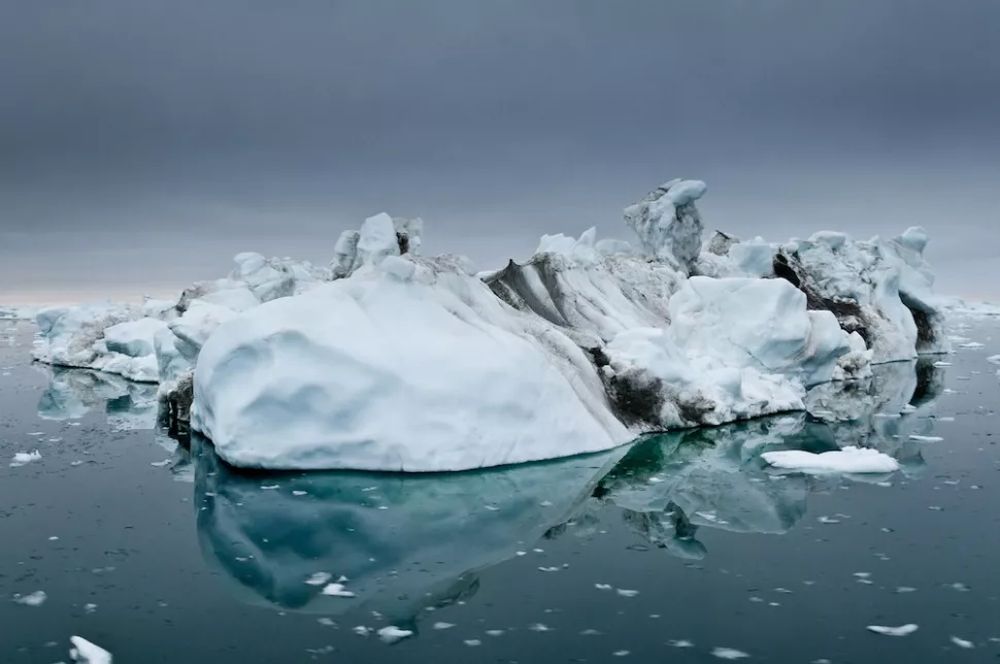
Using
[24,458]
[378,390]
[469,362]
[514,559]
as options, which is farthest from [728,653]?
[24,458]

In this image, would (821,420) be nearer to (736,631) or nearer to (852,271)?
(736,631)

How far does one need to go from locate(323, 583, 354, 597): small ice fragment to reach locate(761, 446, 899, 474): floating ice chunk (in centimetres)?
777

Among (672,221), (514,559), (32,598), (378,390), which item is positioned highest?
(672,221)

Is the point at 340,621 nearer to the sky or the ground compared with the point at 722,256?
nearer to the ground

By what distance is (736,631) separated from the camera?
21.6 feet

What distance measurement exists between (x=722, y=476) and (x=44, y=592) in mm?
9113

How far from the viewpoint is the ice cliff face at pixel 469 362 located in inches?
490

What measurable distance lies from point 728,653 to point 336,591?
363 centimetres

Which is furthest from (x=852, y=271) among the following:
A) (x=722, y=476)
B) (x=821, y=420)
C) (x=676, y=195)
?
(x=722, y=476)

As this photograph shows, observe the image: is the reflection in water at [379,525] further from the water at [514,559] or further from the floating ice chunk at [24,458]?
the floating ice chunk at [24,458]

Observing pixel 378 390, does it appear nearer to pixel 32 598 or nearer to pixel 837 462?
pixel 32 598

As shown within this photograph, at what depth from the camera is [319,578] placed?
8.07 meters

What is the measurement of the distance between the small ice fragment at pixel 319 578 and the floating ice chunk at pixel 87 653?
2.08 metres

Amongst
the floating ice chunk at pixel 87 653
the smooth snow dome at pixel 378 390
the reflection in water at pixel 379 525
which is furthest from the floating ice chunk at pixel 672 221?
the floating ice chunk at pixel 87 653
